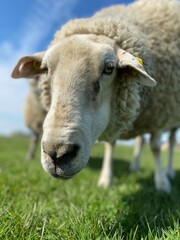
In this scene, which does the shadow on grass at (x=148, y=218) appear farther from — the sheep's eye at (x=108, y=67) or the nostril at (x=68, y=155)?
the sheep's eye at (x=108, y=67)

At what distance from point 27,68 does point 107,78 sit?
1068 mm

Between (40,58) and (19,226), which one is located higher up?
(40,58)

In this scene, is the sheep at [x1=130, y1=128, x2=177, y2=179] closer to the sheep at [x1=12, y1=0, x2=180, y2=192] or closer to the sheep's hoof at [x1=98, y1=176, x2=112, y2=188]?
the sheep's hoof at [x1=98, y1=176, x2=112, y2=188]

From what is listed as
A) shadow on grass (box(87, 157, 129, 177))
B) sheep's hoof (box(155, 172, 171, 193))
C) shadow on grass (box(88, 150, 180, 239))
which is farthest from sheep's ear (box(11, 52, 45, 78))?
shadow on grass (box(87, 157, 129, 177))

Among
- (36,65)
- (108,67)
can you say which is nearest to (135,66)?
(108,67)

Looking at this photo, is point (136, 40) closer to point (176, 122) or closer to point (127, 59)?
point (127, 59)

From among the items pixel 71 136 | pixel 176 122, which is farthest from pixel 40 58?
pixel 176 122

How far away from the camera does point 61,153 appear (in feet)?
7.97

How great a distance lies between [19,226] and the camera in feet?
7.83

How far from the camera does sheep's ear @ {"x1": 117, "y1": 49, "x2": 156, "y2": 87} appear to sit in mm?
3014

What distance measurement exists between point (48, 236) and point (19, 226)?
229 millimetres

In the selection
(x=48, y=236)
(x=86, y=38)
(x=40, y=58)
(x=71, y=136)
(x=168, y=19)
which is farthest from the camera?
(x=168, y=19)

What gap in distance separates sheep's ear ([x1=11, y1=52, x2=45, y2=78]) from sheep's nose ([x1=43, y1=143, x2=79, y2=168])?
4.86ft

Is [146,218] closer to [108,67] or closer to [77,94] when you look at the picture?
[77,94]
